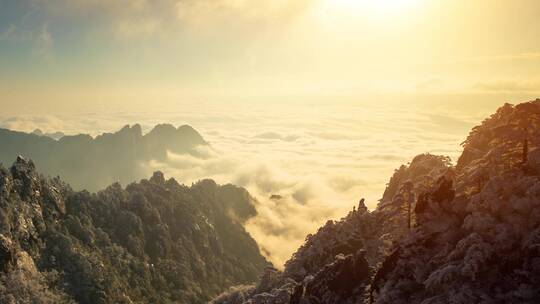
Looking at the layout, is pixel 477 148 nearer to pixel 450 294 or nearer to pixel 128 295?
pixel 450 294

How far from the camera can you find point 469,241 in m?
50.4

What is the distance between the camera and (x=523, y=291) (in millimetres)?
43906

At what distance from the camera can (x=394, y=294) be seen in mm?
54125

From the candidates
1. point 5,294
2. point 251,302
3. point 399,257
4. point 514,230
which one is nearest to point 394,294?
point 399,257

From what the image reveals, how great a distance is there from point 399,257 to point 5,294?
138 meters

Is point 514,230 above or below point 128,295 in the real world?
above

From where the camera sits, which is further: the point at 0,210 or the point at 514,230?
the point at 0,210

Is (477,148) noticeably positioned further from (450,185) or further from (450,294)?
(450,294)

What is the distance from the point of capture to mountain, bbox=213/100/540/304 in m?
46.9

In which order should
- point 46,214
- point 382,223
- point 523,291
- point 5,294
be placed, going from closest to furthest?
point 523,291 < point 382,223 < point 5,294 < point 46,214

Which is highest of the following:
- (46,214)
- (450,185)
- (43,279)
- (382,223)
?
(450,185)

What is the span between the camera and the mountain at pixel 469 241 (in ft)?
154

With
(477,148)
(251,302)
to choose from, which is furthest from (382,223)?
(251,302)

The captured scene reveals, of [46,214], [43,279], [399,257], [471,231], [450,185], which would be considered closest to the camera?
[471,231]
